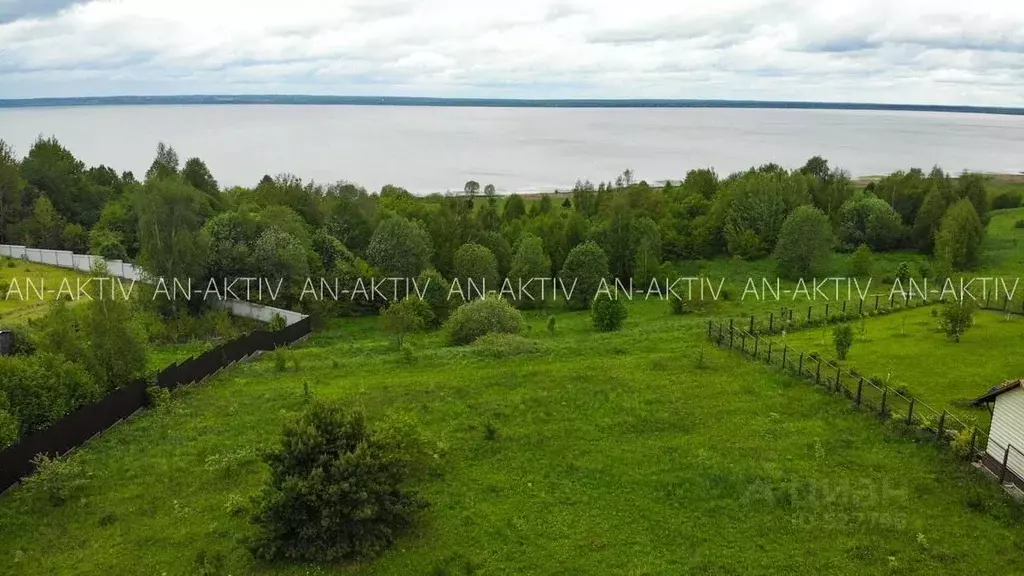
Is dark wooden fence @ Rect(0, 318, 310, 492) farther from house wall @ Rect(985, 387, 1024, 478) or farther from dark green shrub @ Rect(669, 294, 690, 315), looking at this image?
house wall @ Rect(985, 387, 1024, 478)

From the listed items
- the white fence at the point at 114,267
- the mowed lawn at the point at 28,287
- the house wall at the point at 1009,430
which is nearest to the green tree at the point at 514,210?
the white fence at the point at 114,267

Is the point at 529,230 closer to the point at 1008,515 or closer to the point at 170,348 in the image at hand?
the point at 170,348

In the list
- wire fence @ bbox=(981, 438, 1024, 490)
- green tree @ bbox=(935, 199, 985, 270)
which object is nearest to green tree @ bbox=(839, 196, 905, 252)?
green tree @ bbox=(935, 199, 985, 270)

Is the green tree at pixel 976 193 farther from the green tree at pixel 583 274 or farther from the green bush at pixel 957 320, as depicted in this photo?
the green bush at pixel 957 320

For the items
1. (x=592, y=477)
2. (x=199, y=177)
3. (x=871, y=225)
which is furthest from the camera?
(x=199, y=177)

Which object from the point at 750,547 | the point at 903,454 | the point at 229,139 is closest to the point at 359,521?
the point at 750,547

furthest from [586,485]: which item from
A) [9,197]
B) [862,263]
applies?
[9,197]

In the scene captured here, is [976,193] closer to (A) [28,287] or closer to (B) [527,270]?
(B) [527,270]
